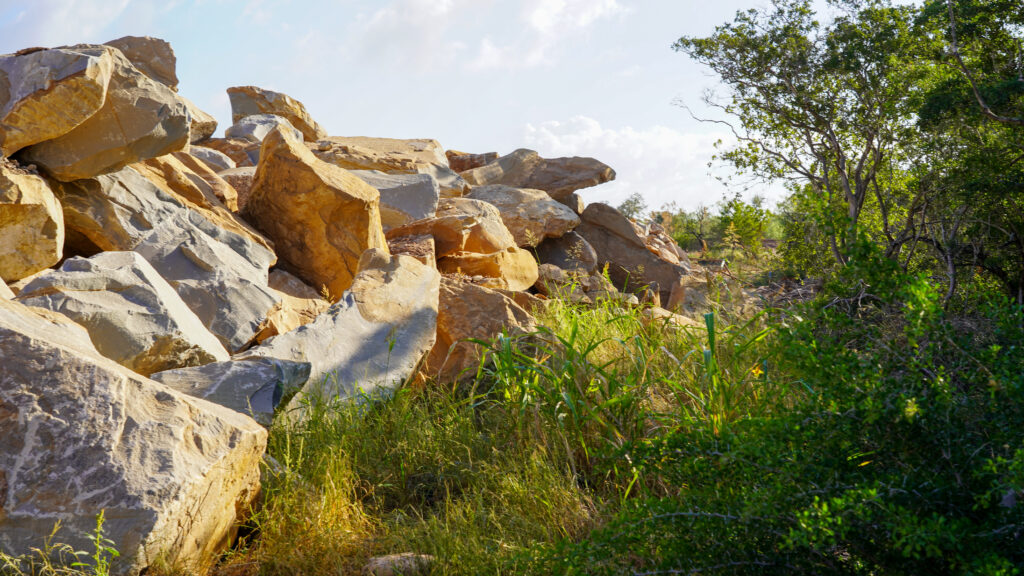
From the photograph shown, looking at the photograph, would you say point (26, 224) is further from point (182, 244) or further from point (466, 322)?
point (466, 322)

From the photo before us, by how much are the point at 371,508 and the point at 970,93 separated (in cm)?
549

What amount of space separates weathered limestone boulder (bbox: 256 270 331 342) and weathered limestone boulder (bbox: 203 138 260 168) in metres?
4.89

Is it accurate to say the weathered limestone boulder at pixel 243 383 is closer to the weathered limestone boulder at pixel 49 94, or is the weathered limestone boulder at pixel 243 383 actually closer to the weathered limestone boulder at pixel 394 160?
the weathered limestone boulder at pixel 49 94

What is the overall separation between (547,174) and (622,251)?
174 centimetres

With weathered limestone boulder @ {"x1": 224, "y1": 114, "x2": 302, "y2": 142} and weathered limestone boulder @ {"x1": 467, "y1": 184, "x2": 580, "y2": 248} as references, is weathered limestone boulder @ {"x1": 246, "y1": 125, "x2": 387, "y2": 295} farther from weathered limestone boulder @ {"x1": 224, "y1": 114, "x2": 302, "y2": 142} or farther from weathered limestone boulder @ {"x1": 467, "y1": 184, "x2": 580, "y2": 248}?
weathered limestone boulder @ {"x1": 224, "y1": 114, "x2": 302, "y2": 142}

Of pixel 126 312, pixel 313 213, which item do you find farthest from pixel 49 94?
pixel 313 213

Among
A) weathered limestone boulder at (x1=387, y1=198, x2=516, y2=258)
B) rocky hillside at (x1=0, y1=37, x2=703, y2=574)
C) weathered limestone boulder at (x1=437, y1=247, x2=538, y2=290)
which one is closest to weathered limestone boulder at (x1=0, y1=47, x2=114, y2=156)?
rocky hillside at (x1=0, y1=37, x2=703, y2=574)

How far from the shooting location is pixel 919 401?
68.3 inches

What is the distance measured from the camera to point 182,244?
17.6 ft

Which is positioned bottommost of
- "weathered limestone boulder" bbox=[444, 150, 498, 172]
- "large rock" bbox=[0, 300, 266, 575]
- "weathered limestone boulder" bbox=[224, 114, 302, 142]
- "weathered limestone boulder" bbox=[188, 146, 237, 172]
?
"large rock" bbox=[0, 300, 266, 575]

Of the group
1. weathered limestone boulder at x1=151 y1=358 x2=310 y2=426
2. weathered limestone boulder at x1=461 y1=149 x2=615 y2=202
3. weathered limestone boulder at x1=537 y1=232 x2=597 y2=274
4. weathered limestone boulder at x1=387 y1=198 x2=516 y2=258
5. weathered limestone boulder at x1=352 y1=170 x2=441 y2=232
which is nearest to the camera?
weathered limestone boulder at x1=151 y1=358 x2=310 y2=426

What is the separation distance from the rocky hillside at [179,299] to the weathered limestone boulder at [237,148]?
163 centimetres

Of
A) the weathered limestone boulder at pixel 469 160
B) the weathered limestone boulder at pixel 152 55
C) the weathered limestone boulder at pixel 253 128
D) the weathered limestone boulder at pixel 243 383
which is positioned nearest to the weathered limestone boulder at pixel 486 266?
the weathered limestone boulder at pixel 243 383

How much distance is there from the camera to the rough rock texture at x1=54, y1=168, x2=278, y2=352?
4875mm
